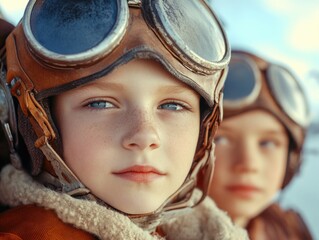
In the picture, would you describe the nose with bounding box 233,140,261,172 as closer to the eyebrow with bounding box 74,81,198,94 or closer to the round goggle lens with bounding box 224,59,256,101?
the round goggle lens with bounding box 224,59,256,101

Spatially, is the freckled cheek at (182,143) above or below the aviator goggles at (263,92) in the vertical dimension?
above

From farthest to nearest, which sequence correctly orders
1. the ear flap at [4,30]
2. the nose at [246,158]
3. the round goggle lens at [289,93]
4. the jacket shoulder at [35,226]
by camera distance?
the round goggle lens at [289,93] < the nose at [246,158] < the ear flap at [4,30] < the jacket shoulder at [35,226]

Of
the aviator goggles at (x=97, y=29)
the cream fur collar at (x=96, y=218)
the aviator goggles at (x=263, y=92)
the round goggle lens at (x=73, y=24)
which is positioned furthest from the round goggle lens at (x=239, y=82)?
the round goggle lens at (x=73, y=24)

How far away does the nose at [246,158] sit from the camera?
4.97ft

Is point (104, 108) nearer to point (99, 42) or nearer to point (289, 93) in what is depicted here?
point (99, 42)

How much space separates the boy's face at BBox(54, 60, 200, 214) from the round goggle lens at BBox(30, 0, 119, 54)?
0.20ft

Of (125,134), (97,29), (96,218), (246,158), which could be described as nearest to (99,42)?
(97,29)

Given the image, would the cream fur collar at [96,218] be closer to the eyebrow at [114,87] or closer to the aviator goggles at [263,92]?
the eyebrow at [114,87]

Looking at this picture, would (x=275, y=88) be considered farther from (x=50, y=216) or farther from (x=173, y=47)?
(x=50, y=216)

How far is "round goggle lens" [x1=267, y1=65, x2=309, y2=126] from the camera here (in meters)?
1.62

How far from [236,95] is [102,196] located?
0.71m

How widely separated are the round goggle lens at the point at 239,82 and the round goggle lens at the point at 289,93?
0.06 metres

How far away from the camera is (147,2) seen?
950mm

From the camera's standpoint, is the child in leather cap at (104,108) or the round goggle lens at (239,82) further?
the round goggle lens at (239,82)
